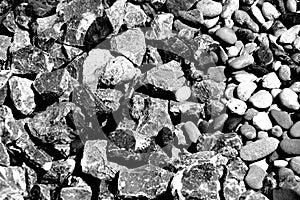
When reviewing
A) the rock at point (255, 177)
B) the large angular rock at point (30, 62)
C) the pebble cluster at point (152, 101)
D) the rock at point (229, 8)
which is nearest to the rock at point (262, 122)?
the pebble cluster at point (152, 101)

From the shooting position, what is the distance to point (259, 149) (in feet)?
4.88

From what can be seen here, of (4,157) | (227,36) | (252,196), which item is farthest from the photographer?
(227,36)

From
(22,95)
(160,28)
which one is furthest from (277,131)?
(22,95)

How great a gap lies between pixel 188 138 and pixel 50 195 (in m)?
0.41

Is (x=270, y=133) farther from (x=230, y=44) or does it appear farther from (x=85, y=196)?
(x=85, y=196)

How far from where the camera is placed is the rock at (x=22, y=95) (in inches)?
62.3

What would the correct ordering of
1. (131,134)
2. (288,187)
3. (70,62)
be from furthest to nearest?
1. (70,62)
2. (131,134)
3. (288,187)

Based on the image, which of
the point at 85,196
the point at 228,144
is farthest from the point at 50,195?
the point at 228,144

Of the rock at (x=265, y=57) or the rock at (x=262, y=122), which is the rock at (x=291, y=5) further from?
the rock at (x=262, y=122)

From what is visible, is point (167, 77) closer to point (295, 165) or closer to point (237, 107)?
point (237, 107)

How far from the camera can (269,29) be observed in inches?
64.9


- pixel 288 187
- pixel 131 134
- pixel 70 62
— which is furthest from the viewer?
pixel 70 62

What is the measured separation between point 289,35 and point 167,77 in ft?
1.21

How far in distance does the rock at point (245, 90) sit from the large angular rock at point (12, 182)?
0.64m
